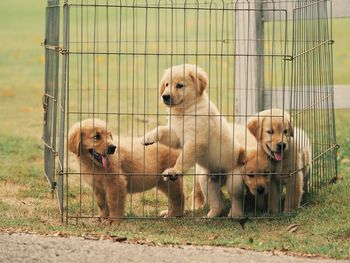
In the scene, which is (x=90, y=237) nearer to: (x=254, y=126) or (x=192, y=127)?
(x=192, y=127)

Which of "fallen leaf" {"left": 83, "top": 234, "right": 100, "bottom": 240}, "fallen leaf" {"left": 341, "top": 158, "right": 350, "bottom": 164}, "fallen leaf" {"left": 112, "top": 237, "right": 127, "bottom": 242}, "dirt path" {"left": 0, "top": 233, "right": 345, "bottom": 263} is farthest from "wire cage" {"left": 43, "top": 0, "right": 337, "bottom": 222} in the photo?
"dirt path" {"left": 0, "top": 233, "right": 345, "bottom": 263}

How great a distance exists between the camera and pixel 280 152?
7.42 metres

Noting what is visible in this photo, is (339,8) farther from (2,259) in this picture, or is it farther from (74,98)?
(74,98)

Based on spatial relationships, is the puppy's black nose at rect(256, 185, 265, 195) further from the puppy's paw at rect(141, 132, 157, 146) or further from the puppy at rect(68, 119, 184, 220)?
the puppy's paw at rect(141, 132, 157, 146)

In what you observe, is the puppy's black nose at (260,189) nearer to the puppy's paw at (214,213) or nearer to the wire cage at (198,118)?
the wire cage at (198,118)

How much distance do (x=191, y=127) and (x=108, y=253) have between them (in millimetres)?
1828

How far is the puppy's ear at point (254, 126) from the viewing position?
7.49 m

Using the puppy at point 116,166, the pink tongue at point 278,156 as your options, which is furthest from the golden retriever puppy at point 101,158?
the pink tongue at point 278,156

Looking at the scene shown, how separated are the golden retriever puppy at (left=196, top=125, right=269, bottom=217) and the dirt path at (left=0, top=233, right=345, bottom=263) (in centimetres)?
153

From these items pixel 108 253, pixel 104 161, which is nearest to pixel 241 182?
pixel 104 161

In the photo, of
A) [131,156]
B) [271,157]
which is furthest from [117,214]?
[271,157]

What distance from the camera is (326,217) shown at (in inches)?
285

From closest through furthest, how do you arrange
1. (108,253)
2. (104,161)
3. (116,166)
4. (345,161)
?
(108,253), (104,161), (116,166), (345,161)

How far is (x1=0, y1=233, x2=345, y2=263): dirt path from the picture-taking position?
570 cm
